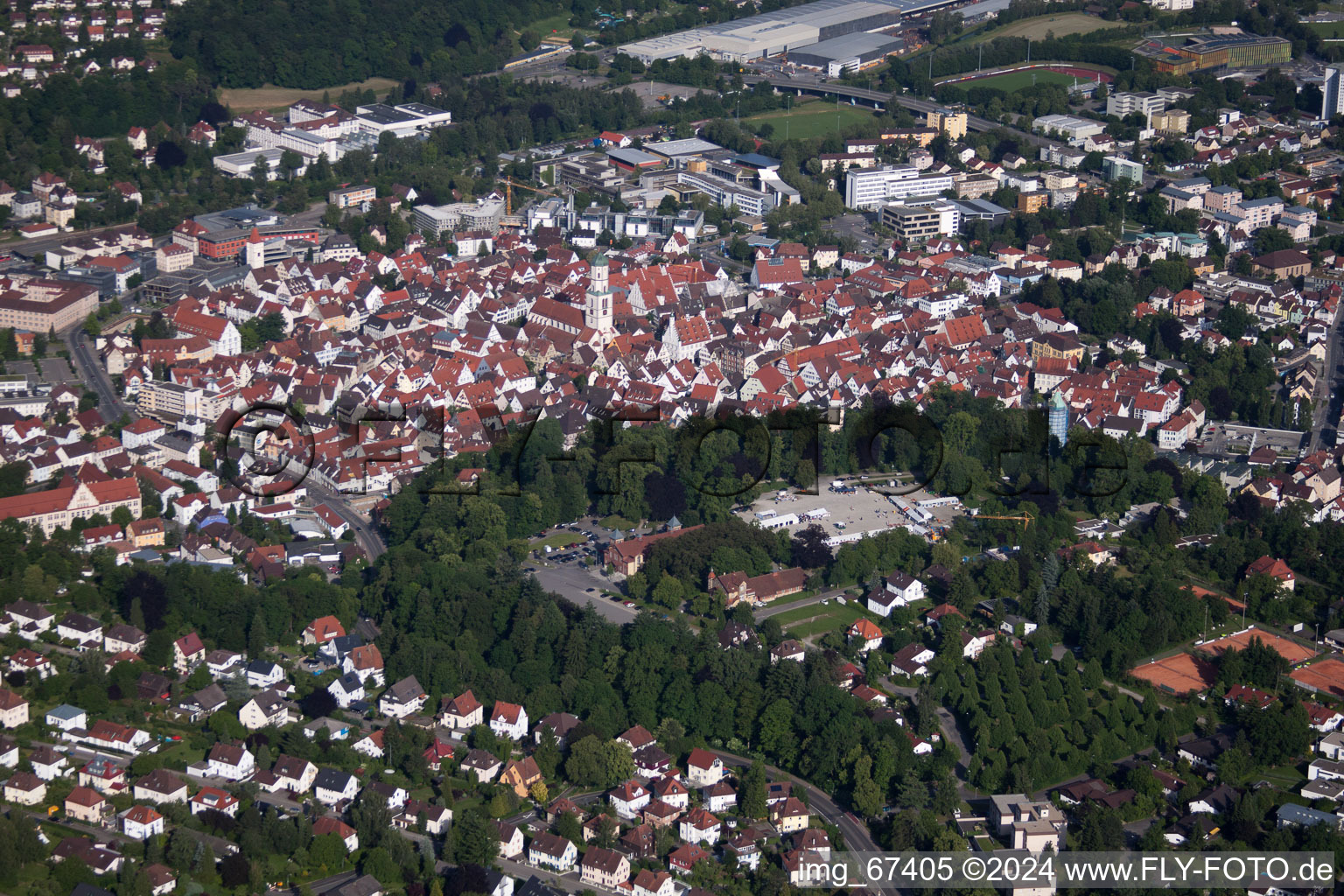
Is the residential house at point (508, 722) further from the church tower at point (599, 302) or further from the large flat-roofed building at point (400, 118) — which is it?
the large flat-roofed building at point (400, 118)

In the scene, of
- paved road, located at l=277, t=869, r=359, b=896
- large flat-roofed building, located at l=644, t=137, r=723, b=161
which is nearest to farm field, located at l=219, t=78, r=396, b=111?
large flat-roofed building, located at l=644, t=137, r=723, b=161

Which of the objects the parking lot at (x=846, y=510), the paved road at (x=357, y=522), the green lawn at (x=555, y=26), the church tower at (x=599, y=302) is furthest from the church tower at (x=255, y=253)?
the green lawn at (x=555, y=26)

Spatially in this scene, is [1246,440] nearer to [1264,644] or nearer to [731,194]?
[1264,644]

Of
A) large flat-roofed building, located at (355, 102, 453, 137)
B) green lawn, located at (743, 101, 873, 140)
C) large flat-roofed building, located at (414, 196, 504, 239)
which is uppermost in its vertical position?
large flat-roofed building, located at (355, 102, 453, 137)

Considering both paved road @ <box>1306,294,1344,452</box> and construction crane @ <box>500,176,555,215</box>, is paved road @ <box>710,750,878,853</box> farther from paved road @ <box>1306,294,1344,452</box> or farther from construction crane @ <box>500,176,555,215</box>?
construction crane @ <box>500,176,555,215</box>

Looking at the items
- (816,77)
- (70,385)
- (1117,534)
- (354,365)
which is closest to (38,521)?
(70,385)

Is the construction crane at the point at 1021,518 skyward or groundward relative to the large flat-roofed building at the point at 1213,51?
groundward

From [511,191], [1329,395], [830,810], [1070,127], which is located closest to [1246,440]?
[1329,395]
